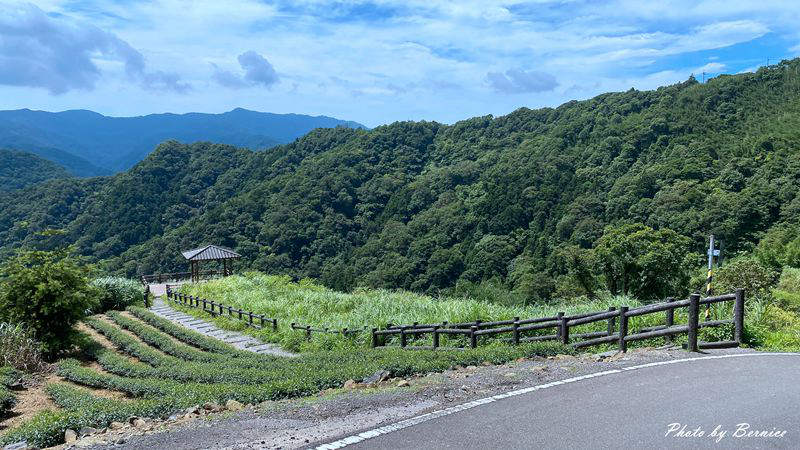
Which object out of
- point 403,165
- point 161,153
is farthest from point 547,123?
point 161,153

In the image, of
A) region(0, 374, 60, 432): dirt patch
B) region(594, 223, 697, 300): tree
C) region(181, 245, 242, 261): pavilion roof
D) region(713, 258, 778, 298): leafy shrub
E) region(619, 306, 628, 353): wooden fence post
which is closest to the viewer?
region(619, 306, 628, 353): wooden fence post

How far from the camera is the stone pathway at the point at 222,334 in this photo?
1778 cm

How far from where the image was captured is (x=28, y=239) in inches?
3110

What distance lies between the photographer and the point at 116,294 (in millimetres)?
29797

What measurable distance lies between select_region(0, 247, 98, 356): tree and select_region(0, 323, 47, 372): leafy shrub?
3.23ft

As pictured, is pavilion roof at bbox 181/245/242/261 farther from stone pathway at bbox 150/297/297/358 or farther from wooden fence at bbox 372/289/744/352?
wooden fence at bbox 372/289/744/352

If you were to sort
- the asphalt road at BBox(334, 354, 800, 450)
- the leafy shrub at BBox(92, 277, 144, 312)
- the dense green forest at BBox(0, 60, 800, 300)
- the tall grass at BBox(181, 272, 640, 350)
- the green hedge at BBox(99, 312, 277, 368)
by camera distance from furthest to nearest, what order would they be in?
1. the dense green forest at BBox(0, 60, 800, 300)
2. the leafy shrub at BBox(92, 277, 144, 312)
3. the tall grass at BBox(181, 272, 640, 350)
4. the green hedge at BBox(99, 312, 277, 368)
5. the asphalt road at BBox(334, 354, 800, 450)

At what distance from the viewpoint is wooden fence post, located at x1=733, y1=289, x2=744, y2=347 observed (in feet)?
30.0

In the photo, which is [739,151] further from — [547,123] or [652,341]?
[652,341]

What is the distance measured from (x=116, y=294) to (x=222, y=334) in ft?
40.7

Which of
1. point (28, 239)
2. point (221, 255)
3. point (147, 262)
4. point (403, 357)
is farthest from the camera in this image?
point (28, 239)

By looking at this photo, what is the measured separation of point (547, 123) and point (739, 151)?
55.1 metres

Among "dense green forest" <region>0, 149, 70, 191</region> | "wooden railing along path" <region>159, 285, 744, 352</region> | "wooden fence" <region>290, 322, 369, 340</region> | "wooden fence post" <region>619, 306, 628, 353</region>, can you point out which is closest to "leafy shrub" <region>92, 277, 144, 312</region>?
"wooden fence" <region>290, 322, 369, 340</region>

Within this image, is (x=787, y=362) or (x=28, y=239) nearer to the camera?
(x=787, y=362)
